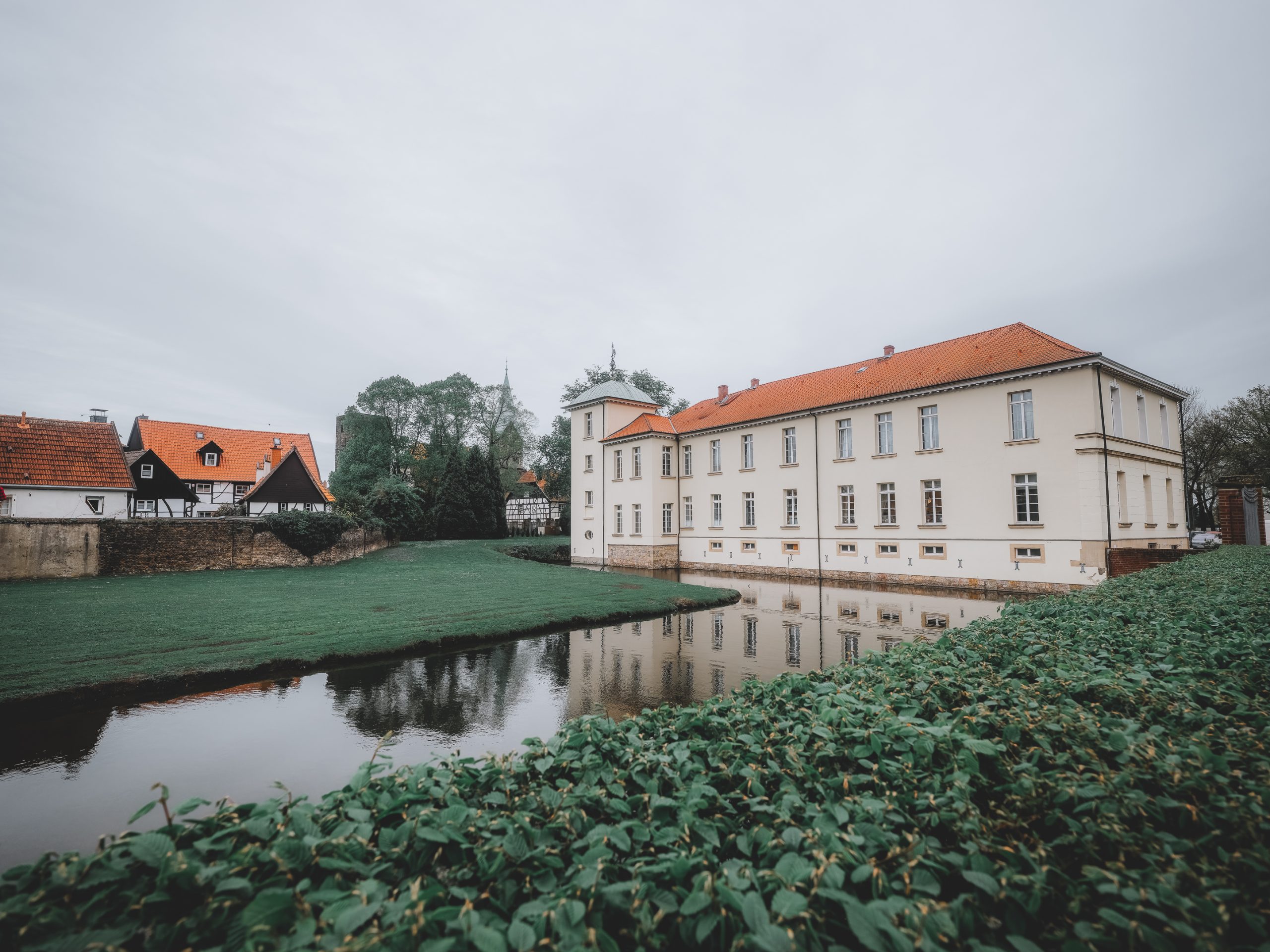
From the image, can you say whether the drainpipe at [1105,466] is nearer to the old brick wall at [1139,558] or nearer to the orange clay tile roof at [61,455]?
the old brick wall at [1139,558]

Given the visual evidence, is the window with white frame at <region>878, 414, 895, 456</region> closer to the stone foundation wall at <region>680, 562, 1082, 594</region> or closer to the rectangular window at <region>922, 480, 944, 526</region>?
the rectangular window at <region>922, 480, 944, 526</region>

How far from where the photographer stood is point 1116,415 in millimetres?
19312

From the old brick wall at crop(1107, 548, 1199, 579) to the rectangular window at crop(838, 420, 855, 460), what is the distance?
9095 millimetres

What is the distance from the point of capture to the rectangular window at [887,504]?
73.3 ft

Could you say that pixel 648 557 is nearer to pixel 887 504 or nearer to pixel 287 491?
pixel 887 504

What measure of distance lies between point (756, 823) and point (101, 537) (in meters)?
22.6

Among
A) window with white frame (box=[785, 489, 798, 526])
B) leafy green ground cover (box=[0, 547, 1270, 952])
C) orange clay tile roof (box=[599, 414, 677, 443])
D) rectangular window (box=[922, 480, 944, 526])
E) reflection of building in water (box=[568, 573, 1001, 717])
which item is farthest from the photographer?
orange clay tile roof (box=[599, 414, 677, 443])

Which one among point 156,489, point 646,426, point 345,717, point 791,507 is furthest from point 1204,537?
point 156,489

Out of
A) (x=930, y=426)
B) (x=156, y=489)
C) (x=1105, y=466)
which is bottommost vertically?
(x=1105, y=466)

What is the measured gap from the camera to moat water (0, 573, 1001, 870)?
467 centimetres

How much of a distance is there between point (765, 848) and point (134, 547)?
903 inches

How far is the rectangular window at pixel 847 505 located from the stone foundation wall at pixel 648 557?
953 centimetres

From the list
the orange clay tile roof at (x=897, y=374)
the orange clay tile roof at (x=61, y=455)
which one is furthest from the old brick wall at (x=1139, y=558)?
the orange clay tile roof at (x=61, y=455)

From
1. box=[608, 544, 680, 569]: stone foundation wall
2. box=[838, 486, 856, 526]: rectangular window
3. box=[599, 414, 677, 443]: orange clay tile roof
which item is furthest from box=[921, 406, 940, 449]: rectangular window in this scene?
box=[608, 544, 680, 569]: stone foundation wall
